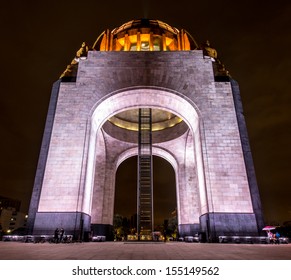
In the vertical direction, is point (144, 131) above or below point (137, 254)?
above

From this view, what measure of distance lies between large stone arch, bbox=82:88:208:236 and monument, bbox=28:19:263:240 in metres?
0.10

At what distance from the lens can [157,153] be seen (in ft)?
89.5

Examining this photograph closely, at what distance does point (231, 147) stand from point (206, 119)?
254 centimetres

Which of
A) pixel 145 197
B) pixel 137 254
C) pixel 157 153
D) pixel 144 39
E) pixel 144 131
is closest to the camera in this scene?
pixel 137 254

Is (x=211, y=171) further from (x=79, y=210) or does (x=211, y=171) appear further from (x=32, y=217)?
(x=32, y=217)

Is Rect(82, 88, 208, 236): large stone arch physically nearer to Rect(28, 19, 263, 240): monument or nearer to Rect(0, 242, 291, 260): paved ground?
Rect(28, 19, 263, 240): monument

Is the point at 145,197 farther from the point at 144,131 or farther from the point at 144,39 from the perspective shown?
the point at 144,39

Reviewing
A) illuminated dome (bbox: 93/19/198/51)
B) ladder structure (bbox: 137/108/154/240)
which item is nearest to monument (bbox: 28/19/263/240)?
ladder structure (bbox: 137/108/154/240)

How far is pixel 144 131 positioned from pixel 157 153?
17.5 feet

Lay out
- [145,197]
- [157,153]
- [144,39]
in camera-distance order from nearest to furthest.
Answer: [145,197] < [144,39] < [157,153]

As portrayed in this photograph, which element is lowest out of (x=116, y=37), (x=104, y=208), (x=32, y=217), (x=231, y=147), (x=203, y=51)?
(x=32, y=217)

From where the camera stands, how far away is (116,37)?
78.1 ft

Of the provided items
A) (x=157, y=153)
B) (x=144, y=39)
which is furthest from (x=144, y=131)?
(x=144, y=39)

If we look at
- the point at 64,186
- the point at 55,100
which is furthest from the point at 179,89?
the point at 64,186
